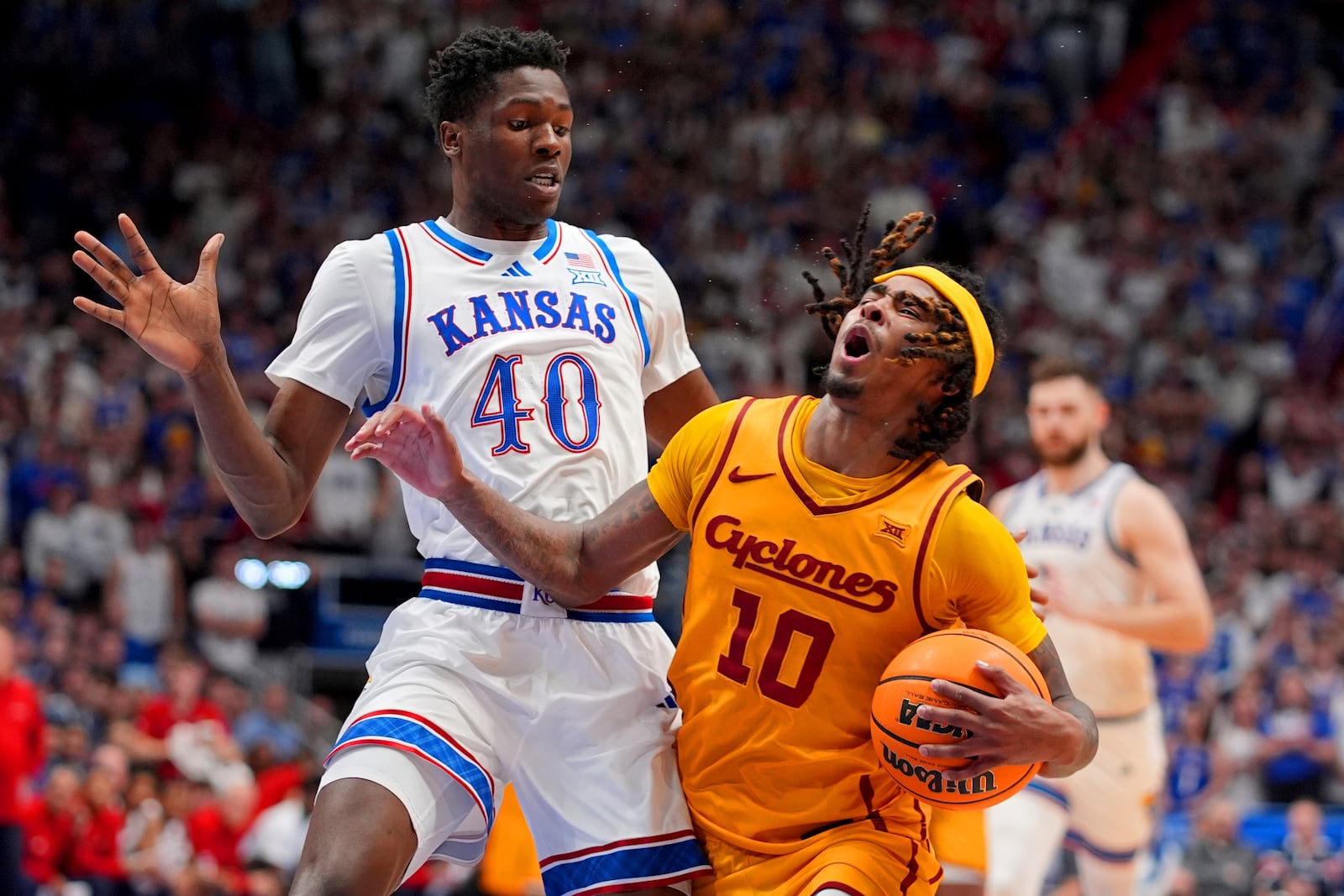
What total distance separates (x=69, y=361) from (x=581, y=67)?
20.2 ft

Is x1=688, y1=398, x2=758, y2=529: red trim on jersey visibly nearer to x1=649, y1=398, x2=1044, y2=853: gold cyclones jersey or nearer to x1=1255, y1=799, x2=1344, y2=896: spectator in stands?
x1=649, y1=398, x2=1044, y2=853: gold cyclones jersey

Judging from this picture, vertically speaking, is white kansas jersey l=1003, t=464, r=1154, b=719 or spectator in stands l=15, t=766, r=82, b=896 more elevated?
white kansas jersey l=1003, t=464, r=1154, b=719

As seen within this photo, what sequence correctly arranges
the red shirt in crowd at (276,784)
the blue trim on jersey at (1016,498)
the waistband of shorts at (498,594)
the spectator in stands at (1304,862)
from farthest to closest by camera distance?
the red shirt in crowd at (276,784), the spectator in stands at (1304,862), the blue trim on jersey at (1016,498), the waistband of shorts at (498,594)

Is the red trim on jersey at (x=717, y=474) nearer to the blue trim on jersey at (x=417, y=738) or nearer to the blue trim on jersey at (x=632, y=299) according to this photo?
the blue trim on jersey at (x=632, y=299)

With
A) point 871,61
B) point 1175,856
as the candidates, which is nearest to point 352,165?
point 871,61

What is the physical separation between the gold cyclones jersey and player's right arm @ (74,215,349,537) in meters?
0.91

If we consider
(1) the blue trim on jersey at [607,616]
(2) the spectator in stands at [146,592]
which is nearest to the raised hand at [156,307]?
(1) the blue trim on jersey at [607,616]

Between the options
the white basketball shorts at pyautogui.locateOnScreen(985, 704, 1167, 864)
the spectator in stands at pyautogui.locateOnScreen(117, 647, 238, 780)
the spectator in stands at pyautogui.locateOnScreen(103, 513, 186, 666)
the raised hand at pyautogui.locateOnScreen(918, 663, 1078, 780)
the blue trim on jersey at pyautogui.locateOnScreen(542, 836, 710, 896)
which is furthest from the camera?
the spectator in stands at pyautogui.locateOnScreen(103, 513, 186, 666)

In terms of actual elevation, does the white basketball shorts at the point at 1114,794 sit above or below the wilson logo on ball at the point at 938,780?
below

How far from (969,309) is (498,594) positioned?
1.33m

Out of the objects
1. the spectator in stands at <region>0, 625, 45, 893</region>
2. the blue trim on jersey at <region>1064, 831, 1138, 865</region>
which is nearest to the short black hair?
the blue trim on jersey at <region>1064, 831, 1138, 865</region>

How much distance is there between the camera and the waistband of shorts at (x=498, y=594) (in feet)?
13.2

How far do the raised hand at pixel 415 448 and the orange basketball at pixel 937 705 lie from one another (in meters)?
1.08

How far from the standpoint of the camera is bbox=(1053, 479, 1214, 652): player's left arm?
6789 mm
